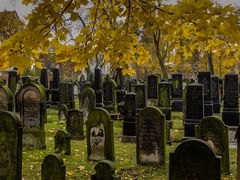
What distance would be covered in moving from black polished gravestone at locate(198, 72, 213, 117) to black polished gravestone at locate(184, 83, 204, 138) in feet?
15.8

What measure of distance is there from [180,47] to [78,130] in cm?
653

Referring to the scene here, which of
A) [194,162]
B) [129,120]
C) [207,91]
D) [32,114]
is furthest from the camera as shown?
[207,91]

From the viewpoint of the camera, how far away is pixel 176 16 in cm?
381

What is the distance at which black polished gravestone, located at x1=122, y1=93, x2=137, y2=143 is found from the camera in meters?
10.9

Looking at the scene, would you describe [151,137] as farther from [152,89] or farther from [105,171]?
[152,89]

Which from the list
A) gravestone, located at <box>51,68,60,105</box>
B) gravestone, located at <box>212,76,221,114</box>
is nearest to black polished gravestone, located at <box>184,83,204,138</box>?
gravestone, located at <box>212,76,221,114</box>

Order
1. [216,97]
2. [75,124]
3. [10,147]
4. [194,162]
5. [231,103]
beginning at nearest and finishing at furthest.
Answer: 1. [194,162]
2. [10,147]
3. [75,124]
4. [231,103]
5. [216,97]

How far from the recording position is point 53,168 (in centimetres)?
572

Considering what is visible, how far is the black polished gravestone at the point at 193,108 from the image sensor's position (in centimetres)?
1041

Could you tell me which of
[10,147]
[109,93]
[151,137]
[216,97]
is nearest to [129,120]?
[151,137]

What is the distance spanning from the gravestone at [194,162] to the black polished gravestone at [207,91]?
11.0 metres

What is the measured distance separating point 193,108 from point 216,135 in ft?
10.4

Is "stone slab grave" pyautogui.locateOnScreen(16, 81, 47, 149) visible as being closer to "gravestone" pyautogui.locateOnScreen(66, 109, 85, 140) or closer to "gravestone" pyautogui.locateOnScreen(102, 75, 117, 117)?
"gravestone" pyautogui.locateOnScreen(66, 109, 85, 140)

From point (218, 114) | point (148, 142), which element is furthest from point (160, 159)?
point (218, 114)
